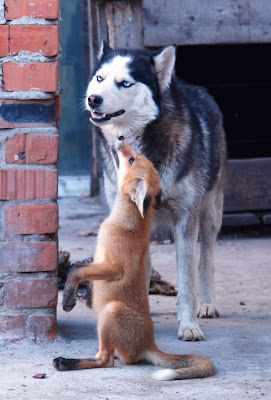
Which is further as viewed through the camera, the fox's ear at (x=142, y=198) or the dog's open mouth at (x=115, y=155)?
the dog's open mouth at (x=115, y=155)

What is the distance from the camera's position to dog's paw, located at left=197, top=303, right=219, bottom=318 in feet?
19.0

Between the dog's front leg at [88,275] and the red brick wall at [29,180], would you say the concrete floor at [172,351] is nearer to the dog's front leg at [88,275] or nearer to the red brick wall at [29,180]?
the red brick wall at [29,180]

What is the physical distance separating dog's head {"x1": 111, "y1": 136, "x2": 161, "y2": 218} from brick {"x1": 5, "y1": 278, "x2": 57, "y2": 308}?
24.9 inches

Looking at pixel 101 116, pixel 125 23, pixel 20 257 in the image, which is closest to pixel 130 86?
pixel 101 116

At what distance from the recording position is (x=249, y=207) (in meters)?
8.97

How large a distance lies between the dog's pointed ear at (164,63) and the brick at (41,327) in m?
1.61

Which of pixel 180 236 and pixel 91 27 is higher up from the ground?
pixel 91 27

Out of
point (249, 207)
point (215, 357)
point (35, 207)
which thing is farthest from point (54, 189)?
point (249, 207)

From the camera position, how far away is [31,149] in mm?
4730

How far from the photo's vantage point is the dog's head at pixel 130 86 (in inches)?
209

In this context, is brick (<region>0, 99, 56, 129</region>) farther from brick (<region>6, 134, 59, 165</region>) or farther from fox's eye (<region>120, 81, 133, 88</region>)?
fox's eye (<region>120, 81, 133, 88</region>)

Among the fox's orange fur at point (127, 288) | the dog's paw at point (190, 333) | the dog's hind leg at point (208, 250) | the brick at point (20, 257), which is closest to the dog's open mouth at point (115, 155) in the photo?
the fox's orange fur at point (127, 288)

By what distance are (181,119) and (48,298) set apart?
1.46 m

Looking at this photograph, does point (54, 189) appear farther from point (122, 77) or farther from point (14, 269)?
point (122, 77)
